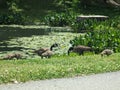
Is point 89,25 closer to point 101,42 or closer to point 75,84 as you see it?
point 101,42

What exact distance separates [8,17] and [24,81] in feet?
71.4

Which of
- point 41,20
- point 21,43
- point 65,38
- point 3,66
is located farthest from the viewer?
point 41,20

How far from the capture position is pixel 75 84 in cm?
936

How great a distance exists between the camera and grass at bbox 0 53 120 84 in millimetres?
9992

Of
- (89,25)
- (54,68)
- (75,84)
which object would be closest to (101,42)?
(54,68)

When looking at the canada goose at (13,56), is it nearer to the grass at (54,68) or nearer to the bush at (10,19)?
the grass at (54,68)

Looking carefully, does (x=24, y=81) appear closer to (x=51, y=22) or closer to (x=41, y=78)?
(x=41, y=78)

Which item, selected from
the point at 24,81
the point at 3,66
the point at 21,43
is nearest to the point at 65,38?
the point at 21,43

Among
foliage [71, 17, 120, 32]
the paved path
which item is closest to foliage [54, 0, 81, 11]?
foliage [71, 17, 120, 32]

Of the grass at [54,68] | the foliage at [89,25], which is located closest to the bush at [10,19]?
the foliage at [89,25]

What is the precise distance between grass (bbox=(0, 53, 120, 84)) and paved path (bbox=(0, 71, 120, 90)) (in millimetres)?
432

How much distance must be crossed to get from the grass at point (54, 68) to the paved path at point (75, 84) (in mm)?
432

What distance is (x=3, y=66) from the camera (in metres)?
11.1

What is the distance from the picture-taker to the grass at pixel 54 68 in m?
9.99
